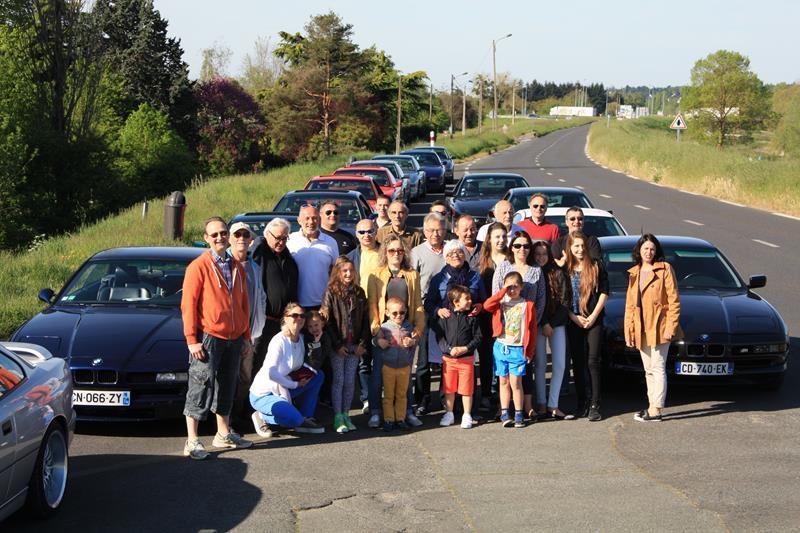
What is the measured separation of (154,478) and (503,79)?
189275 mm

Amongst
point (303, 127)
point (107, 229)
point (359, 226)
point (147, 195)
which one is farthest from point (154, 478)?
point (303, 127)

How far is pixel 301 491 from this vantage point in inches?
280

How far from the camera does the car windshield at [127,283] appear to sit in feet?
33.0

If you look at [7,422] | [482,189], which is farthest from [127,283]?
[482,189]

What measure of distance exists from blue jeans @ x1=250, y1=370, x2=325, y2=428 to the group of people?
1cm

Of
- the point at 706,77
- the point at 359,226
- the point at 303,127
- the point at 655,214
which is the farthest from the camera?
the point at 706,77

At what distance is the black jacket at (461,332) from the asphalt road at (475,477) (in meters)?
0.67

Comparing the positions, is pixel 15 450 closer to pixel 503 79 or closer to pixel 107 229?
pixel 107 229

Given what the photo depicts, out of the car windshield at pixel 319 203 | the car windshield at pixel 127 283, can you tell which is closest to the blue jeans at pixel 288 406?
the car windshield at pixel 127 283

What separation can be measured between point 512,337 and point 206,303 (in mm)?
2674

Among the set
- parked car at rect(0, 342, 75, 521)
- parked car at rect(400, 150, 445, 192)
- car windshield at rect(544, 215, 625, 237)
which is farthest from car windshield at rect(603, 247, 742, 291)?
parked car at rect(400, 150, 445, 192)

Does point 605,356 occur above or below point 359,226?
below

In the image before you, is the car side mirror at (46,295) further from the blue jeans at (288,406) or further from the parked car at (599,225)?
the parked car at (599,225)

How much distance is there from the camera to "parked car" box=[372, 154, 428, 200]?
37.2 meters
